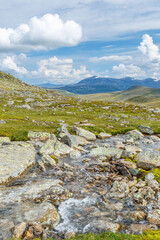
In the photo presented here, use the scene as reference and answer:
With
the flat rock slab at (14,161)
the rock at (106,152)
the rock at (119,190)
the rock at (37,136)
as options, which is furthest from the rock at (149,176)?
the rock at (37,136)

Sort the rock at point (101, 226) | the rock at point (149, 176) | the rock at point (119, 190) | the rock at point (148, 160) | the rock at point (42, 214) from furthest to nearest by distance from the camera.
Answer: the rock at point (148, 160)
the rock at point (149, 176)
the rock at point (119, 190)
the rock at point (42, 214)
the rock at point (101, 226)

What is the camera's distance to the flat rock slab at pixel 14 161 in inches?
739

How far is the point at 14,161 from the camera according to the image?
2159 centimetres

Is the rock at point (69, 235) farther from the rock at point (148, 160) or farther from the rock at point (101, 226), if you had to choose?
the rock at point (148, 160)

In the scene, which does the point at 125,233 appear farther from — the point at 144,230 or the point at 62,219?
the point at 62,219

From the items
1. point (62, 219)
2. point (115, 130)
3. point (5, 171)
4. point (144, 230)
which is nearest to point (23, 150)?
point (5, 171)

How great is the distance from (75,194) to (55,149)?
13.5 meters

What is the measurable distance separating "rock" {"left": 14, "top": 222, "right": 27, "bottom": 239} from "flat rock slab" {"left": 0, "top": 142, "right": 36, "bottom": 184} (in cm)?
762

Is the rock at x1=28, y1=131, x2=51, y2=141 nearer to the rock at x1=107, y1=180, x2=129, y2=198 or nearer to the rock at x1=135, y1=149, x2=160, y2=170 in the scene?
the rock at x1=135, y1=149, x2=160, y2=170

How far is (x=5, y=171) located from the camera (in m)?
19.0

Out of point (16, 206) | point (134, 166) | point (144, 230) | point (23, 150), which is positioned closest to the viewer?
point (144, 230)

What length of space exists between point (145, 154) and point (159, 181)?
6.16 meters

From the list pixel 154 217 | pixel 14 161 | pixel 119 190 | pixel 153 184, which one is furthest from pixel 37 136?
pixel 154 217

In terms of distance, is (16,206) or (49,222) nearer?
(49,222)
